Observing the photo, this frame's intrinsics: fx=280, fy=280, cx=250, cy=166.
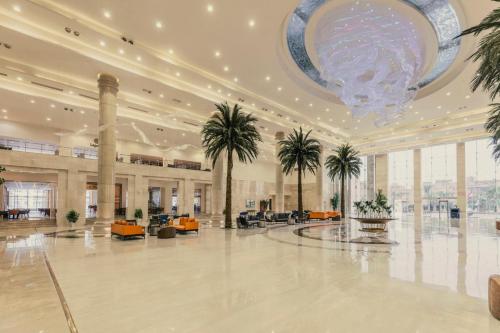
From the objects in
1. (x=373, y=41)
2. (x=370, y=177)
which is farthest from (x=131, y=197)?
(x=370, y=177)

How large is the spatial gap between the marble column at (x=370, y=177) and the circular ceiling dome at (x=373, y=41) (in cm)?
2500

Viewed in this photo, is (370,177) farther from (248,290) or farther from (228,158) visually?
(248,290)

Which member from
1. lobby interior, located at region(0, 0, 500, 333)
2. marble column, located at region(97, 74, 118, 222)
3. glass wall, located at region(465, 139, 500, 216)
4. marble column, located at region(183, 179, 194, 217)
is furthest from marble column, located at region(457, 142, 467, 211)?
marble column, located at region(97, 74, 118, 222)

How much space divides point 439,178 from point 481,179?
3916 mm

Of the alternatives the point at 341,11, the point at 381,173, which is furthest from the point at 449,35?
the point at 381,173

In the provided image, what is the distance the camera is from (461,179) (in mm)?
30734

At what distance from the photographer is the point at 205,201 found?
3347 cm

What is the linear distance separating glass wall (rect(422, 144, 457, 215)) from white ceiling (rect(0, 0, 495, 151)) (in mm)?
7051

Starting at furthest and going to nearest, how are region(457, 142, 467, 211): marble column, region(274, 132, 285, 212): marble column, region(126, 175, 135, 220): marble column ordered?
region(457, 142, 467, 211): marble column < region(274, 132, 285, 212): marble column < region(126, 175, 135, 220): marble column

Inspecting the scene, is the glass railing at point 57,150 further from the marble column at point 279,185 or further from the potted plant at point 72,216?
the marble column at point 279,185

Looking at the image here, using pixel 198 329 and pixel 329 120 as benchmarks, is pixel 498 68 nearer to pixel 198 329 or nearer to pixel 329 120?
pixel 198 329

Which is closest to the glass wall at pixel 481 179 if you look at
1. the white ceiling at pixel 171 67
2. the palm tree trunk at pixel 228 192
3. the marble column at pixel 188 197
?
the white ceiling at pixel 171 67

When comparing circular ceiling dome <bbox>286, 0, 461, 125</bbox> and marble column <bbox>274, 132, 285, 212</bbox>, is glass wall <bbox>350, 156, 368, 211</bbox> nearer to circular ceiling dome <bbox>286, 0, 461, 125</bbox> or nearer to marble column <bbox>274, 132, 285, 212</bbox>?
marble column <bbox>274, 132, 285, 212</bbox>

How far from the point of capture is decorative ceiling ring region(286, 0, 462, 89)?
1219 centimetres
